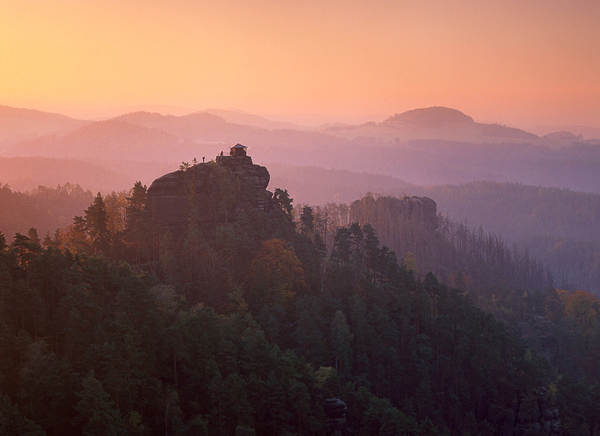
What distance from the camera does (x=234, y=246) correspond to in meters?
79.5

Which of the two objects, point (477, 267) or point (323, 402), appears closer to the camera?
point (323, 402)

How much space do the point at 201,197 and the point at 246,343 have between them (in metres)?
36.6

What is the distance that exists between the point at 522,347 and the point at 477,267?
4217 inches

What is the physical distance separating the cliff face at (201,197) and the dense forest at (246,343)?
73cm

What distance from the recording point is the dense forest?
45906 millimetres

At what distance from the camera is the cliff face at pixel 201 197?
83750 millimetres

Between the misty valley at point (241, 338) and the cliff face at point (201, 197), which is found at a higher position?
the cliff face at point (201, 197)

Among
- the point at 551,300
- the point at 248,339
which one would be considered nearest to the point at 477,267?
the point at 551,300

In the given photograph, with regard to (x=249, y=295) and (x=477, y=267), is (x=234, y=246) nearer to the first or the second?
(x=249, y=295)

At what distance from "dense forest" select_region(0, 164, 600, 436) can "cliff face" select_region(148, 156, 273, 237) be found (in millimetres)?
735

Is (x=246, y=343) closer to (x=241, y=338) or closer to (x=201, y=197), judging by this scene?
(x=241, y=338)

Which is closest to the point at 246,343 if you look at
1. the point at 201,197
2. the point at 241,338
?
the point at 241,338

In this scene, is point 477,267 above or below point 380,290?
below

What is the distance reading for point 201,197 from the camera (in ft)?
281
